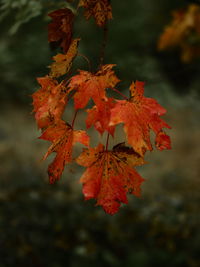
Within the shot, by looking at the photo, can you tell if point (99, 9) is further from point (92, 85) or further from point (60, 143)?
point (60, 143)

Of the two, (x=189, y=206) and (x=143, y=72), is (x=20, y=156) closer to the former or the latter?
(x=143, y=72)

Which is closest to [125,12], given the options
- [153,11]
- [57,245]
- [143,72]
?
[153,11]

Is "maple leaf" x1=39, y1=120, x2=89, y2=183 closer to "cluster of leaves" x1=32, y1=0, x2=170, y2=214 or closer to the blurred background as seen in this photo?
"cluster of leaves" x1=32, y1=0, x2=170, y2=214

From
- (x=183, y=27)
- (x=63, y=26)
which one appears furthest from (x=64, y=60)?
(x=183, y=27)

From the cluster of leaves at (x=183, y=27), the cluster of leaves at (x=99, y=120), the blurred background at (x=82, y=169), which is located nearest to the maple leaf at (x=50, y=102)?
the cluster of leaves at (x=99, y=120)

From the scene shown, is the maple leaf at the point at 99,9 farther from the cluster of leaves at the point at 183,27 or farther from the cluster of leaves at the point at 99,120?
the cluster of leaves at the point at 183,27
